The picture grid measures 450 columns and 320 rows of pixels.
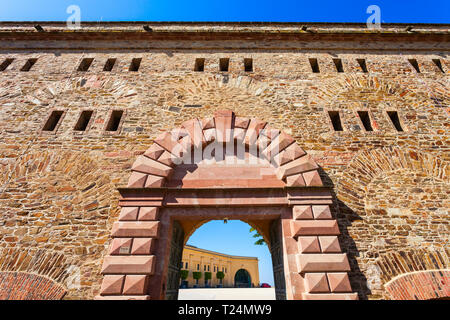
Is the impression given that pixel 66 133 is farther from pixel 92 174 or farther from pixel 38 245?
pixel 38 245

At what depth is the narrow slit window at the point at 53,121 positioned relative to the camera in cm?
656

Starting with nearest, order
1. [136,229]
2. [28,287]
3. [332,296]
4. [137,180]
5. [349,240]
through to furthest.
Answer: [332,296] < [28,287] < [136,229] < [349,240] < [137,180]

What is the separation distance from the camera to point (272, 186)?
530cm

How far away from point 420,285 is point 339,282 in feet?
5.90

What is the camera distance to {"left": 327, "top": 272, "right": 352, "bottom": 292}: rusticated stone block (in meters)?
4.14

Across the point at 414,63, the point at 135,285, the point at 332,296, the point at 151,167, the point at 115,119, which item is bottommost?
the point at 332,296

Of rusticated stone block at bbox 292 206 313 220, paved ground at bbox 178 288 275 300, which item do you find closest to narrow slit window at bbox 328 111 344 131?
rusticated stone block at bbox 292 206 313 220

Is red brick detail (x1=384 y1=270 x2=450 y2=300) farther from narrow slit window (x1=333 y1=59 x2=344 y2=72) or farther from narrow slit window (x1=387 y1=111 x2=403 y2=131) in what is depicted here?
narrow slit window (x1=333 y1=59 x2=344 y2=72)

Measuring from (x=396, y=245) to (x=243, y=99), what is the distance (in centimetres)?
547

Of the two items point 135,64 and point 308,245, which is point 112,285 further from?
point 135,64

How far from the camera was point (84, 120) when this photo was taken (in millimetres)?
6832

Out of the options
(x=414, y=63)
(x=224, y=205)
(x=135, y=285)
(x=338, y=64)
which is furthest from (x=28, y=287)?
(x=414, y=63)

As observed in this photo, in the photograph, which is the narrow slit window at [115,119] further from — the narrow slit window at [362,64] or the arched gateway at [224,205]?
the narrow slit window at [362,64]

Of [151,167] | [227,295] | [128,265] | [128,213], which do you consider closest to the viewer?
[128,265]
